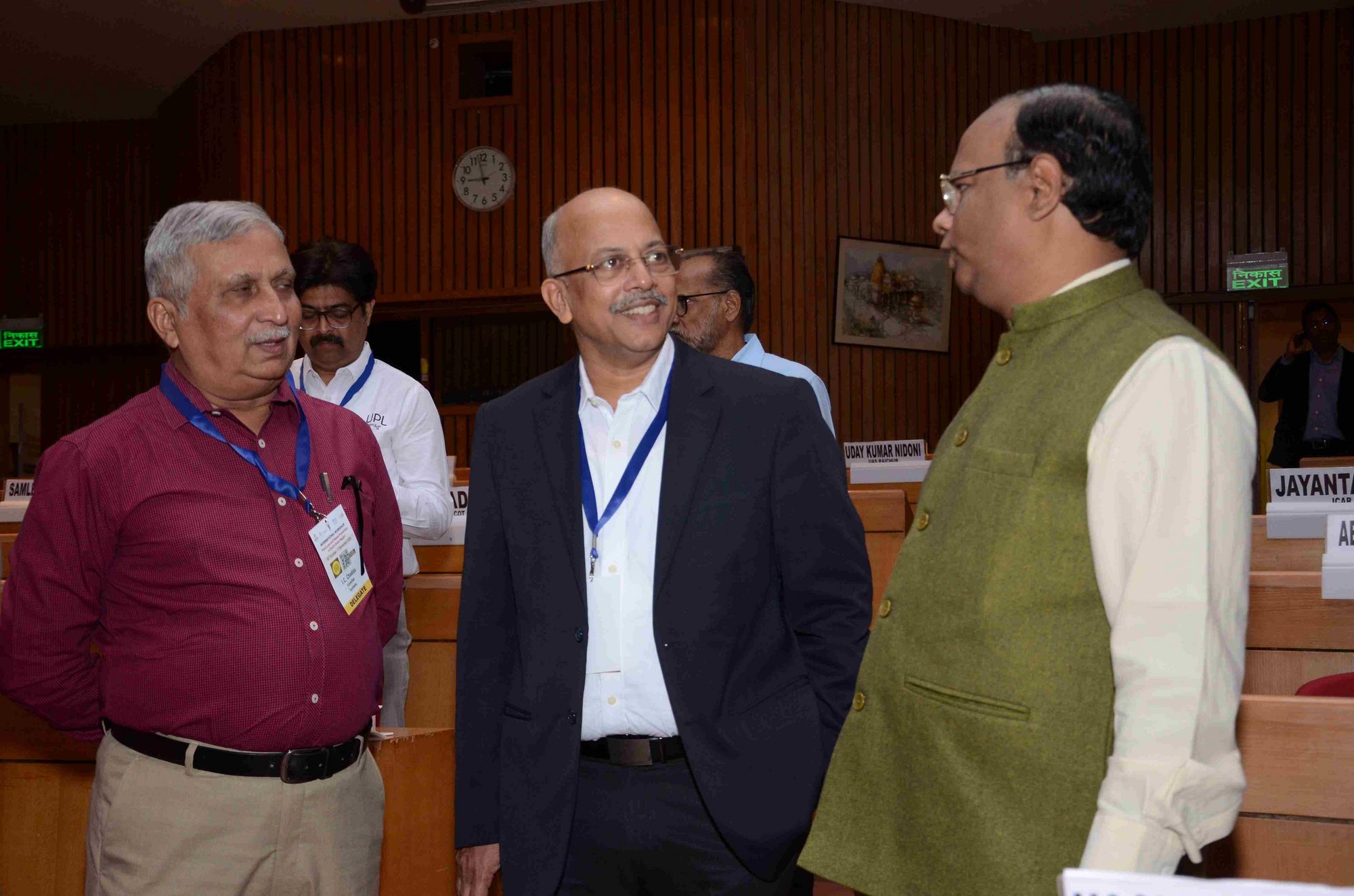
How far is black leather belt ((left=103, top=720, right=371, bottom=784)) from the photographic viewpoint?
179cm

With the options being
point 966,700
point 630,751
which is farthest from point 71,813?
point 966,700

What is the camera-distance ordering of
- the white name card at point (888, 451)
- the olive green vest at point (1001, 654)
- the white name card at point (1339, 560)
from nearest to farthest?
the olive green vest at point (1001, 654) < the white name card at point (1339, 560) < the white name card at point (888, 451)

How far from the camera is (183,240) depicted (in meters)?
1.96

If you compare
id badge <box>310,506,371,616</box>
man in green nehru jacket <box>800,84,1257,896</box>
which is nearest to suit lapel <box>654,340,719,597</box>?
man in green nehru jacket <box>800,84,1257,896</box>

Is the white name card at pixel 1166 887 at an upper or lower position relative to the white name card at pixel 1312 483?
lower

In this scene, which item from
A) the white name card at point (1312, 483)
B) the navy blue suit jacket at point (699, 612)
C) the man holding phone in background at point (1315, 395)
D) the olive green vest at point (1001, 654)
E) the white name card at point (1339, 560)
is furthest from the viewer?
the man holding phone in background at point (1315, 395)

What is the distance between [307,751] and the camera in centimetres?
184

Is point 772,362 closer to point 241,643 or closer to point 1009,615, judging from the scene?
point 241,643

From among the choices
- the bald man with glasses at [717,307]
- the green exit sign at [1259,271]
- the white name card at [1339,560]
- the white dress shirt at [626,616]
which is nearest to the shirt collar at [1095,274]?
the white dress shirt at [626,616]

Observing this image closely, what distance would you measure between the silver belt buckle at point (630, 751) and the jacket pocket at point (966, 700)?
513 mm

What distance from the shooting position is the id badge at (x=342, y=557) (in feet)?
6.33

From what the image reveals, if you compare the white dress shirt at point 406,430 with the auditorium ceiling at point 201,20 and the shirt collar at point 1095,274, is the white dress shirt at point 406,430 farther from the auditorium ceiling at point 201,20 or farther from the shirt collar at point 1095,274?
the auditorium ceiling at point 201,20

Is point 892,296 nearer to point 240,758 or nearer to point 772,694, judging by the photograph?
point 772,694

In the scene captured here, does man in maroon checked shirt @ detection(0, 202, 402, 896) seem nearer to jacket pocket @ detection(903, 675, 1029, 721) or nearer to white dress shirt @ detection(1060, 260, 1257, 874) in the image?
jacket pocket @ detection(903, 675, 1029, 721)
